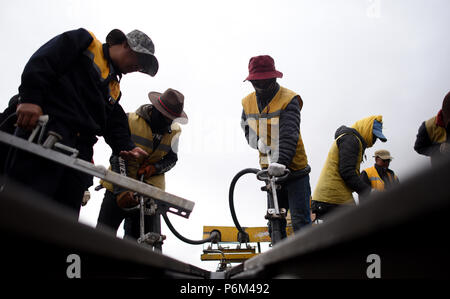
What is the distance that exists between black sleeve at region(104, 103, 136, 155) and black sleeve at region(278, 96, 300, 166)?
3.92 feet

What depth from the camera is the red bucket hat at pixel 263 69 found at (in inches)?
105

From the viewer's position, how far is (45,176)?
1606 mm

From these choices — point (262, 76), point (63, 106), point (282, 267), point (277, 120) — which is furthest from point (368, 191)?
point (63, 106)

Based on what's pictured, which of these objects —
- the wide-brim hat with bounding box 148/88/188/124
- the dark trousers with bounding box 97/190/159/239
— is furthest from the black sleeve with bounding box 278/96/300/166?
the dark trousers with bounding box 97/190/159/239

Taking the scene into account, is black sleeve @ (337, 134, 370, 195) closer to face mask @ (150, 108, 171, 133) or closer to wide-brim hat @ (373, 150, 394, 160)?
face mask @ (150, 108, 171, 133)

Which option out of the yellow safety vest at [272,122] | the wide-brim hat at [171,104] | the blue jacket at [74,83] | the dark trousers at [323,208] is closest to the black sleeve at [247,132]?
the yellow safety vest at [272,122]

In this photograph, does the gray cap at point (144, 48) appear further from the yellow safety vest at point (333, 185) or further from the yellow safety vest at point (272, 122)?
the yellow safety vest at point (333, 185)

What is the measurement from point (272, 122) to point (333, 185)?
78 cm

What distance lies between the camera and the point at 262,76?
2.68m

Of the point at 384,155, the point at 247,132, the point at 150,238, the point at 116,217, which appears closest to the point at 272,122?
the point at 247,132
